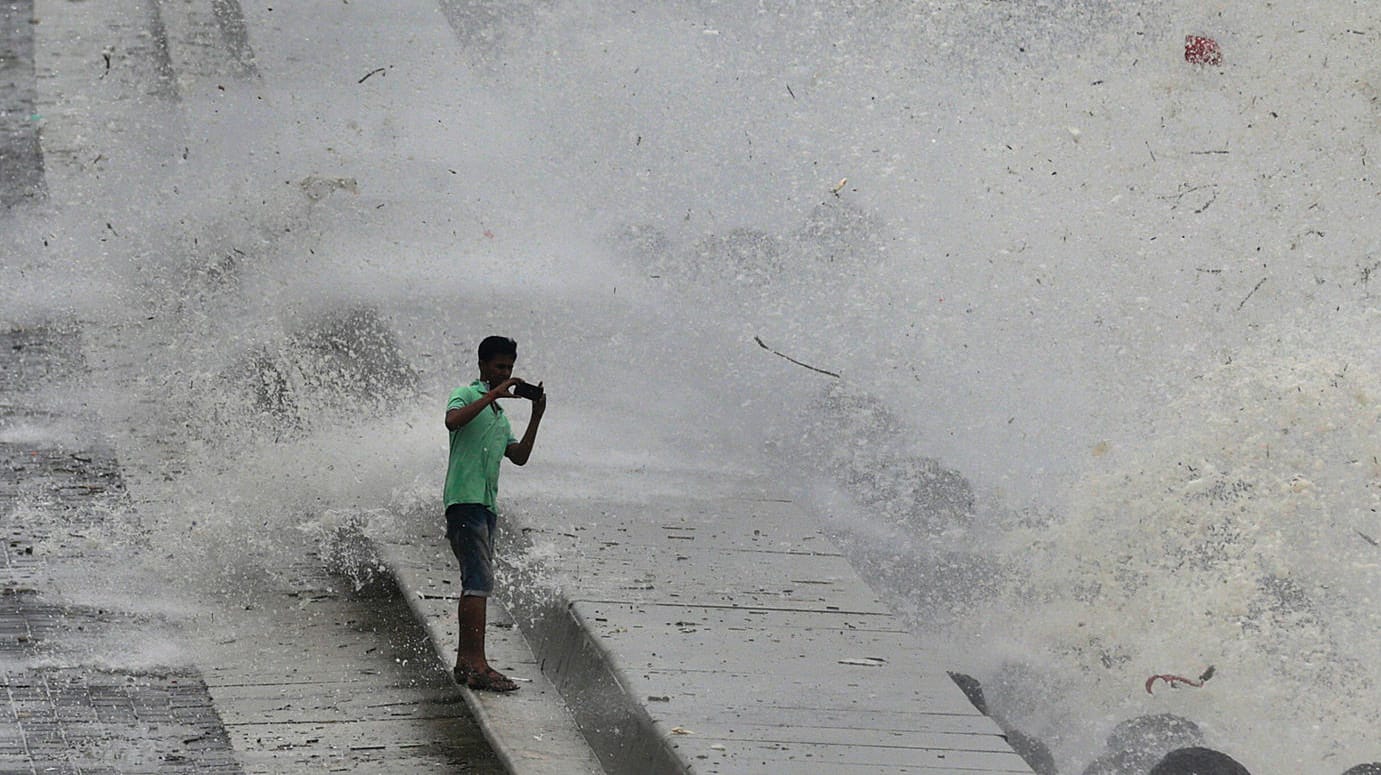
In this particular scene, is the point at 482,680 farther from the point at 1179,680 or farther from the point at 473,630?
the point at 1179,680

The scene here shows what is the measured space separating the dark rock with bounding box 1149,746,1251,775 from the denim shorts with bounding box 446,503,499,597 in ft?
7.72

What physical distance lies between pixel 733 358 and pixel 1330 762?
3.31 meters

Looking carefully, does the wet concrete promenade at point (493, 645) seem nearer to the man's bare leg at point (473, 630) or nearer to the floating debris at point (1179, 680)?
the man's bare leg at point (473, 630)

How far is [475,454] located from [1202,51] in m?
6.68

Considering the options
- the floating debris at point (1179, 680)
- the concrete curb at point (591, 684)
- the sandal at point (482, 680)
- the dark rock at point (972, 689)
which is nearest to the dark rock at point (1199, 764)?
the dark rock at point (972, 689)

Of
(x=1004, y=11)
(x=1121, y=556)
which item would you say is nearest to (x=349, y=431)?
(x=1121, y=556)

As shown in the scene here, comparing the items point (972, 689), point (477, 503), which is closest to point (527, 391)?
point (477, 503)

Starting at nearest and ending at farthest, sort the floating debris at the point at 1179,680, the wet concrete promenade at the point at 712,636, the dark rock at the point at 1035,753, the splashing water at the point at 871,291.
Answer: the wet concrete promenade at the point at 712,636, the dark rock at the point at 1035,753, the floating debris at the point at 1179,680, the splashing water at the point at 871,291

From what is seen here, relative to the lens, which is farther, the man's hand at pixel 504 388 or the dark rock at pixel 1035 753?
the dark rock at pixel 1035 753

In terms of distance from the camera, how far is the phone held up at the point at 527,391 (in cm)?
491

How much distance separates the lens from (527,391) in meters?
4.93

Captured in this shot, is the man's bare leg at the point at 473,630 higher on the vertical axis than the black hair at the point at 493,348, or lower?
lower

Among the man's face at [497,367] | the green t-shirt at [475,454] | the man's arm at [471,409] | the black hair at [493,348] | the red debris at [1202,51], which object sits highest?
the red debris at [1202,51]

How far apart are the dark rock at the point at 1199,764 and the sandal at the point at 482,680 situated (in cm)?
221
